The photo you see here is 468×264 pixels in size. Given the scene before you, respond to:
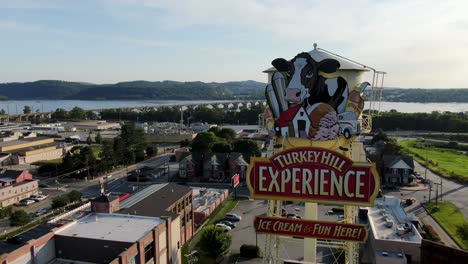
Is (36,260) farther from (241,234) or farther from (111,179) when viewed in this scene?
(111,179)

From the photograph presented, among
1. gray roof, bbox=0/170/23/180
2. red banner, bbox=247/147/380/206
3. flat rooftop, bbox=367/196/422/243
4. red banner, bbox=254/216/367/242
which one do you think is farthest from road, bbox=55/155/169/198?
red banner, bbox=247/147/380/206

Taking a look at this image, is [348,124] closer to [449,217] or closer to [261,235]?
[261,235]

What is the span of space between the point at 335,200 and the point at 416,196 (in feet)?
177

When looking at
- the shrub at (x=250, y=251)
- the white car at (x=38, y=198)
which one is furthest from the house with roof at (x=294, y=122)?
the white car at (x=38, y=198)

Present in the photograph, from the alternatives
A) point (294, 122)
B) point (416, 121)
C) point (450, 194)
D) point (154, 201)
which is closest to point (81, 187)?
point (154, 201)

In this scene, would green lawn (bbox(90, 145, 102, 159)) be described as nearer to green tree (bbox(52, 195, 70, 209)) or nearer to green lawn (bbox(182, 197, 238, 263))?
green tree (bbox(52, 195, 70, 209))

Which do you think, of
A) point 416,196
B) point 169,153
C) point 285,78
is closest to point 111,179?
point 169,153

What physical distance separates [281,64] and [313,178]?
7.49 meters

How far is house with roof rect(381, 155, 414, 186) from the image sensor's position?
7681cm

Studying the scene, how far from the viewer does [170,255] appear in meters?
38.6

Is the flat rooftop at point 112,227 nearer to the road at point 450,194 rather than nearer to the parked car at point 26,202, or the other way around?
the parked car at point 26,202

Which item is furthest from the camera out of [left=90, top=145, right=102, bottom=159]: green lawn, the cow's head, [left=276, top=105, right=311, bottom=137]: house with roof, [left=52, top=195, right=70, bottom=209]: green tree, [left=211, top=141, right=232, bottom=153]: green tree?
[left=90, top=145, right=102, bottom=159]: green lawn

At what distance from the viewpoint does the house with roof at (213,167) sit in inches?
3211

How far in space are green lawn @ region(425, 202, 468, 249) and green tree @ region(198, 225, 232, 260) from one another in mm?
29339
